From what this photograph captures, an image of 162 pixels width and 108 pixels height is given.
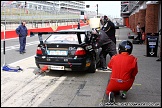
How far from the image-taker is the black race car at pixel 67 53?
6.44m

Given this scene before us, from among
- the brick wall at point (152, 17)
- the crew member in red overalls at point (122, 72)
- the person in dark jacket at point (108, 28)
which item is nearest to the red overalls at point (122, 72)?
the crew member in red overalls at point (122, 72)

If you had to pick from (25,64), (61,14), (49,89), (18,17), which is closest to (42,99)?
(49,89)

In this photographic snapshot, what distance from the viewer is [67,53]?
6.48 metres

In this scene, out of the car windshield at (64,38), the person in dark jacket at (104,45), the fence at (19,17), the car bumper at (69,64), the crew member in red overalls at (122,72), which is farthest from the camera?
the fence at (19,17)

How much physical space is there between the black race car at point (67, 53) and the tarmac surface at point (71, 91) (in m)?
0.37

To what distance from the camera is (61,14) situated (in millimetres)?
62562

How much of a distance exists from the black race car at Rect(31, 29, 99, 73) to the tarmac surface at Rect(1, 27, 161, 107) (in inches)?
14.5

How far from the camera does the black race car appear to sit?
644cm

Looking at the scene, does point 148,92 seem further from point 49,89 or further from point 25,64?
point 25,64

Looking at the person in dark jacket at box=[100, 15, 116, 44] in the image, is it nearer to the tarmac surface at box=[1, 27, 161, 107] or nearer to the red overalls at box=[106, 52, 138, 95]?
the tarmac surface at box=[1, 27, 161, 107]

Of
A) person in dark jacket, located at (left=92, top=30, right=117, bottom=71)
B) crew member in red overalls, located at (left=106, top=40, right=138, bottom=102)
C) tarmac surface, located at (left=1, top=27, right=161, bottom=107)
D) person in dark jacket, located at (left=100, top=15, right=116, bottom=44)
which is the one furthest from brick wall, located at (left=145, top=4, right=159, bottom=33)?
crew member in red overalls, located at (left=106, top=40, right=138, bottom=102)

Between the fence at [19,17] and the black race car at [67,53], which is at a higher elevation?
the fence at [19,17]

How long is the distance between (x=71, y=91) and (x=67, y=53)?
1.44m

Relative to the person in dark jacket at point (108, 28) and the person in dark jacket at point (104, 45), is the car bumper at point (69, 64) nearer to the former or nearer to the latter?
the person in dark jacket at point (104, 45)
